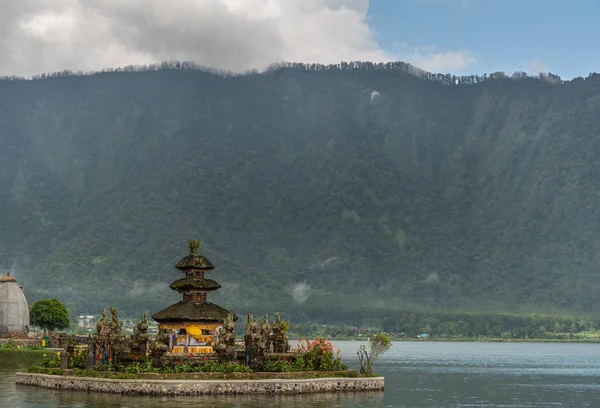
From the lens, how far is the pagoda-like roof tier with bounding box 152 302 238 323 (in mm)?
96750

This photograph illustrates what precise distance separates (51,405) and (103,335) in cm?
1261

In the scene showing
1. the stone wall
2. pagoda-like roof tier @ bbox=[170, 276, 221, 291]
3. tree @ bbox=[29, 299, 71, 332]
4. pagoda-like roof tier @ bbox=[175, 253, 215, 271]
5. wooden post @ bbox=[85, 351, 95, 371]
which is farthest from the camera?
tree @ bbox=[29, 299, 71, 332]

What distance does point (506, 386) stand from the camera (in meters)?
125

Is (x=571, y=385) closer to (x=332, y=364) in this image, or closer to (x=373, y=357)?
(x=373, y=357)

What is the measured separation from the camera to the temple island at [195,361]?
85938 mm

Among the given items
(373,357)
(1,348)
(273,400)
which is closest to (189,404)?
(273,400)

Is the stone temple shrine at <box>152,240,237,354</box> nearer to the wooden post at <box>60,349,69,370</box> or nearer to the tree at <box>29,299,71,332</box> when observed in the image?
the wooden post at <box>60,349,69,370</box>

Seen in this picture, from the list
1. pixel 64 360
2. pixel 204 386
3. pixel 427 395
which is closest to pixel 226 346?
Result: pixel 204 386

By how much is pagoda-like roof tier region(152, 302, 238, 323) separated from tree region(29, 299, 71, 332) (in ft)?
245

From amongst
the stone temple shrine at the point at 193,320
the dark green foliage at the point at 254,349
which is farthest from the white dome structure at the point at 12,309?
the dark green foliage at the point at 254,349

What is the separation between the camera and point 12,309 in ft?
490

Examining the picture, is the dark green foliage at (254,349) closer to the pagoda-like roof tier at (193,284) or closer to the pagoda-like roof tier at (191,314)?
the pagoda-like roof tier at (191,314)

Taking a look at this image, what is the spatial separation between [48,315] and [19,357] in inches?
1751

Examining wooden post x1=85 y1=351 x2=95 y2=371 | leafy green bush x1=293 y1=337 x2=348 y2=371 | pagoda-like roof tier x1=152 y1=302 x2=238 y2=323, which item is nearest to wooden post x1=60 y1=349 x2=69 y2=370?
wooden post x1=85 y1=351 x2=95 y2=371
